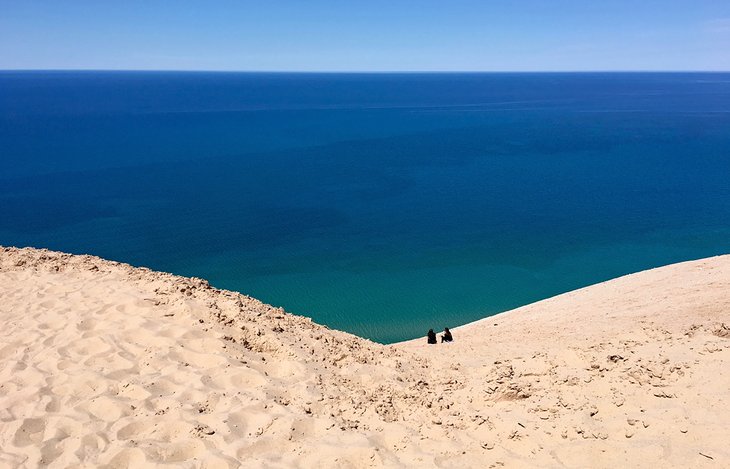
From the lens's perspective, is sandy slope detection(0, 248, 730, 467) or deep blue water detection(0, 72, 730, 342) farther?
deep blue water detection(0, 72, 730, 342)

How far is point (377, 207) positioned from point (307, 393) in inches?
1535

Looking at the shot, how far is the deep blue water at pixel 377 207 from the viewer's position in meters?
29.2

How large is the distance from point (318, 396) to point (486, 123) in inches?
4142

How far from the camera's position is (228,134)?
8744 cm

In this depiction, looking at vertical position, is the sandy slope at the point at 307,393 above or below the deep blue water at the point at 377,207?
above

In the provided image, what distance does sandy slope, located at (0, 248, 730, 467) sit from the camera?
6.00 metres

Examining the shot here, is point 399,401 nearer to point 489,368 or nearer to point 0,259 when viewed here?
point 489,368

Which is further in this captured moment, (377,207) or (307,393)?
(377,207)

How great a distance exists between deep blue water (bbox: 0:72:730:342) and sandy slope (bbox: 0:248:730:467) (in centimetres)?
1357

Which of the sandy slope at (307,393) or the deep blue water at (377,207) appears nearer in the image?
the sandy slope at (307,393)

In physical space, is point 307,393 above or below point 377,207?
above

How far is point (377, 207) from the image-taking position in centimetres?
4606

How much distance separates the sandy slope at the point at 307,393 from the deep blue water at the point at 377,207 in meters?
13.6

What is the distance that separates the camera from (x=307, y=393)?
7.49 m
